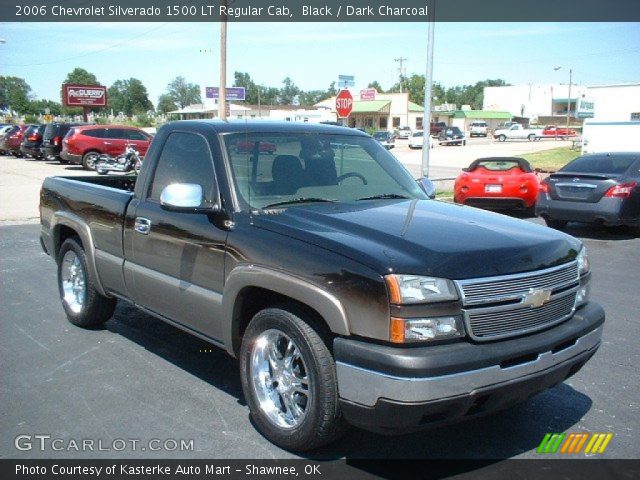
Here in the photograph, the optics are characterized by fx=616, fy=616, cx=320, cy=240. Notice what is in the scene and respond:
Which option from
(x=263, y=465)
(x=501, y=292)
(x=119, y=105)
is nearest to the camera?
(x=501, y=292)

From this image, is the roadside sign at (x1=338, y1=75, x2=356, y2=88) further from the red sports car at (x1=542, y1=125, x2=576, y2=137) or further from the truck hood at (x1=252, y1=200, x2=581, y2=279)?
the red sports car at (x1=542, y1=125, x2=576, y2=137)

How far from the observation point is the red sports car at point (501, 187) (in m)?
12.9

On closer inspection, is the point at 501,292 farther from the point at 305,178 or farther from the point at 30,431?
the point at 30,431

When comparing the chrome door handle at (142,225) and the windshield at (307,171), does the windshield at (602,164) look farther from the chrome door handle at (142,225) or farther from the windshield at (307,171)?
the chrome door handle at (142,225)

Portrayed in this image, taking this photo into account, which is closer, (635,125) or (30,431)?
(30,431)

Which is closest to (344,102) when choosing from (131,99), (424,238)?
(424,238)

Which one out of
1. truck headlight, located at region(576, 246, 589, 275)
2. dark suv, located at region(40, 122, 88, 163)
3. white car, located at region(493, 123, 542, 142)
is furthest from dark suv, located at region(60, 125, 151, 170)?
white car, located at region(493, 123, 542, 142)

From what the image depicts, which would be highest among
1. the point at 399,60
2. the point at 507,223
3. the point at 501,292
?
the point at 399,60

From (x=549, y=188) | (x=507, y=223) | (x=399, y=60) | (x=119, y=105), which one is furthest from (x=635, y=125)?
(x=119, y=105)

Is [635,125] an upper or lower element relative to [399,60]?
lower

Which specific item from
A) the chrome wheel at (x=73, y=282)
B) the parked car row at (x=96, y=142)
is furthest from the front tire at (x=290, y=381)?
the parked car row at (x=96, y=142)

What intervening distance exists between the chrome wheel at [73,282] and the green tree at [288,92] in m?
150

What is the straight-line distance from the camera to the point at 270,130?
4539 millimetres

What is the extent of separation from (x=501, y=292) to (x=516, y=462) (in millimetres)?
1063
